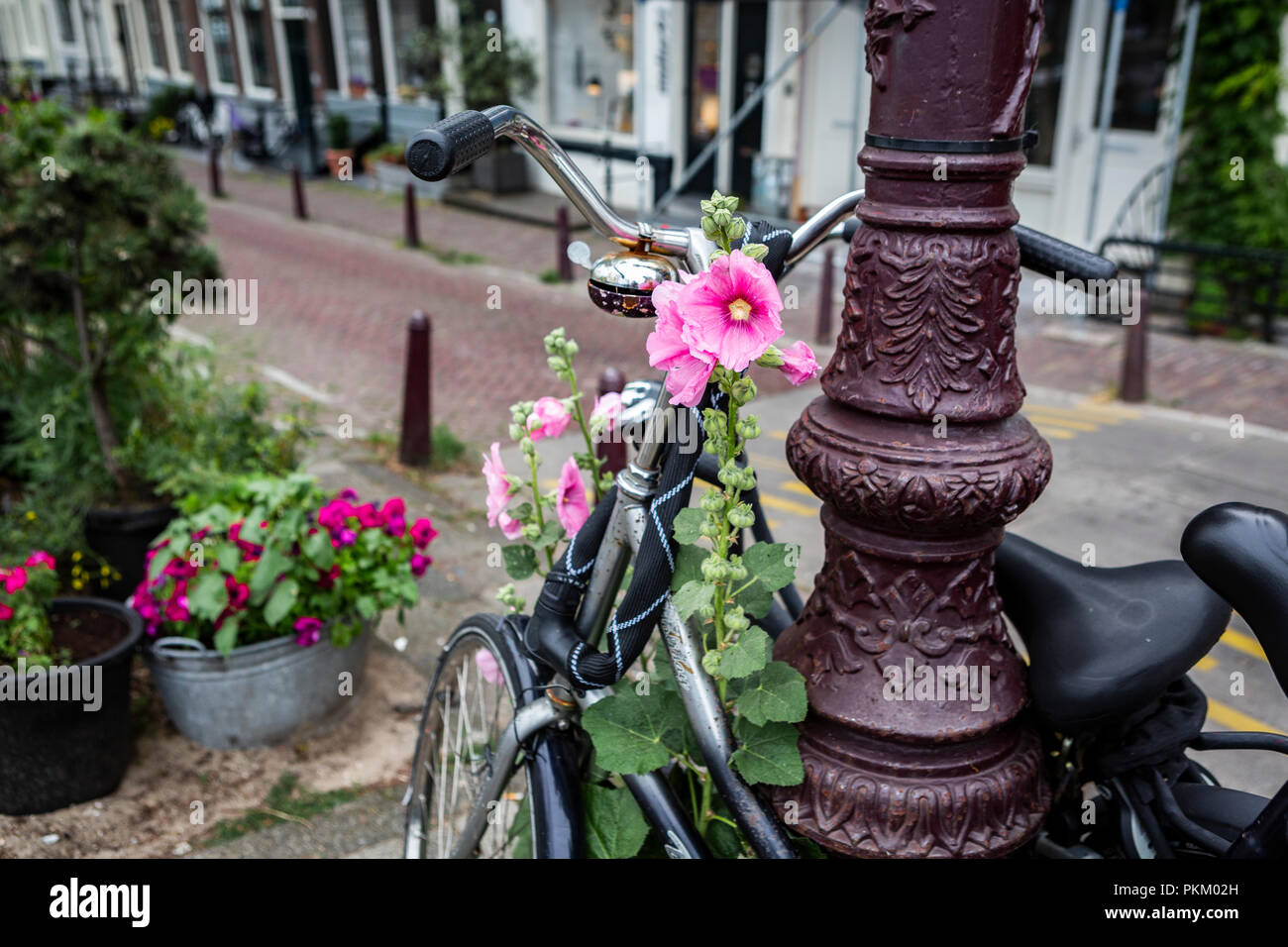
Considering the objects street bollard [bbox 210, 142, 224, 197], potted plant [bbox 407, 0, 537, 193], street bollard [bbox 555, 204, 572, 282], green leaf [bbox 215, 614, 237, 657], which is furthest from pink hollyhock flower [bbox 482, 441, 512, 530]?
street bollard [bbox 210, 142, 224, 197]

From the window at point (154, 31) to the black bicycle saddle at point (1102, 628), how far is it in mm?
30316

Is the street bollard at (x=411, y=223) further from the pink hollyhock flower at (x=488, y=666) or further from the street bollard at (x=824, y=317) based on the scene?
the pink hollyhock flower at (x=488, y=666)

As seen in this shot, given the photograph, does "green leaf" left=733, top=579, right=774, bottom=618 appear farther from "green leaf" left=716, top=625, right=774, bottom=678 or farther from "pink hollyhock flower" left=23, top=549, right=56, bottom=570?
"pink hollyhock flower" left=23, top=549, right=56, bottom=570

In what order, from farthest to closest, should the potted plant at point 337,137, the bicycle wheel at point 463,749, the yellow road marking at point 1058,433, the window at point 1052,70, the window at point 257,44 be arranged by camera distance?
1. the window at point 257,44
2. the potted plant at point 337,137
3. the window at point 1052,70
4. the yellow road marking at point 1058,433
5. the bicycle wheel at point 463,749

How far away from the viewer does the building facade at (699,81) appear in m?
10.1

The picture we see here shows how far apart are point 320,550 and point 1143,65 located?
9.65 meters

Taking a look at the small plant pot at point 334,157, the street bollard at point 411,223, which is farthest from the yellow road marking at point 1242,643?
the small plant pot at point 334,157

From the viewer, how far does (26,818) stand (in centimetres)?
298

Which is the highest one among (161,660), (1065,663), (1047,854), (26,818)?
(1065,663)

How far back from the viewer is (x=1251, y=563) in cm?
126

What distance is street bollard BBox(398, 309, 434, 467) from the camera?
579cm
